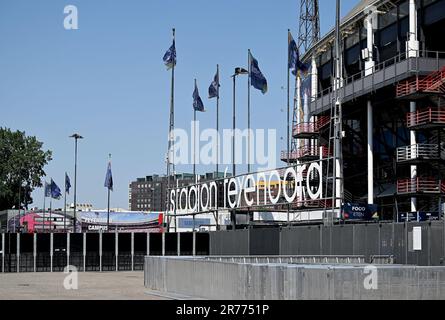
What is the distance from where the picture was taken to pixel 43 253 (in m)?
49.3

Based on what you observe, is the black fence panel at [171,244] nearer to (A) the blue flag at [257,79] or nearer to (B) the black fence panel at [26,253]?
(B) the black fence panel at [26,253]

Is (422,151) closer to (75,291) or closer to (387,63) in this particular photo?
(387,63)

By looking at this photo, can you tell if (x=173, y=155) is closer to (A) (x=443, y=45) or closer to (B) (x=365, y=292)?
(A) (x=443, y=45)

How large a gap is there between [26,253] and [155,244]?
8746mm

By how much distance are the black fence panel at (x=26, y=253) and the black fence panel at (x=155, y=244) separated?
312 inches

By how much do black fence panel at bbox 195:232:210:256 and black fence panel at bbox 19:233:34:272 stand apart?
11.4 meters

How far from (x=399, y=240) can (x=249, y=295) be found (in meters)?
13.3

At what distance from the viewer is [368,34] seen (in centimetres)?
5922

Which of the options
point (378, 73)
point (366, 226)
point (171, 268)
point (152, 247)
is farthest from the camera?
point (378, 73)

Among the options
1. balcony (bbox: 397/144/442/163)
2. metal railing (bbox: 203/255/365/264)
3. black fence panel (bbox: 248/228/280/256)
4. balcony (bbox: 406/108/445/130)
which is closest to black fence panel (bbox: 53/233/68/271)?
black fence panel (bbox: 248/228/280/256)

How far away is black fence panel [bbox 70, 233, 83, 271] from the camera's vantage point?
4988 cm

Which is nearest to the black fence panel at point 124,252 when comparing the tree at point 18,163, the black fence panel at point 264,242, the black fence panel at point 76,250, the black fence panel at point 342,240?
the black fence panel at point 76,250

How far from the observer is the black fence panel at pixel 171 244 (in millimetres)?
53062
